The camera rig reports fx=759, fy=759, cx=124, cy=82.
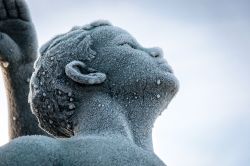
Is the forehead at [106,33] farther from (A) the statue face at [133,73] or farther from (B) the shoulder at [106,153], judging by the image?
(B) the shoulder at [106,153]

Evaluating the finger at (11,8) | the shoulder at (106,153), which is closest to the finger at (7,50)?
the finger at (11,8)

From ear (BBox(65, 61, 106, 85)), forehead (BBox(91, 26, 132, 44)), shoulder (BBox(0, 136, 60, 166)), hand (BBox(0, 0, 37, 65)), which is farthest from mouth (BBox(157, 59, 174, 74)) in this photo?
hand (BBox(0, 0, 37, 65))

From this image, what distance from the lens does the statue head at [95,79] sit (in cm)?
542

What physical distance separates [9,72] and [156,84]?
2618 mm

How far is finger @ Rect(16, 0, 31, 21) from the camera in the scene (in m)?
7.75

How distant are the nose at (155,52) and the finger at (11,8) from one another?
2.41 metres

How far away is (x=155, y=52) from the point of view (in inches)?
226

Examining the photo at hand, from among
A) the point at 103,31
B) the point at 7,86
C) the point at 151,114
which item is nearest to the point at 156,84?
the point at 151,114

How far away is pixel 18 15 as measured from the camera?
309 inches

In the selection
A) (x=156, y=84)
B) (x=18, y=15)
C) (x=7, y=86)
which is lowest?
(x=7, y=86)

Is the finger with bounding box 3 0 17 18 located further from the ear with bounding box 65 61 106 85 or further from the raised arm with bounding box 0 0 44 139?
the ear with bounding box 65 61 106 85

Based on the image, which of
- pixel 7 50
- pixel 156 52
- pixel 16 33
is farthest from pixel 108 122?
pixel 16 33

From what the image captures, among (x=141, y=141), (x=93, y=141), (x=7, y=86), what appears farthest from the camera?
(x=7, y=86)

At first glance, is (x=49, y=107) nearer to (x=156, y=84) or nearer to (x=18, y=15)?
(x=156, y=84)
